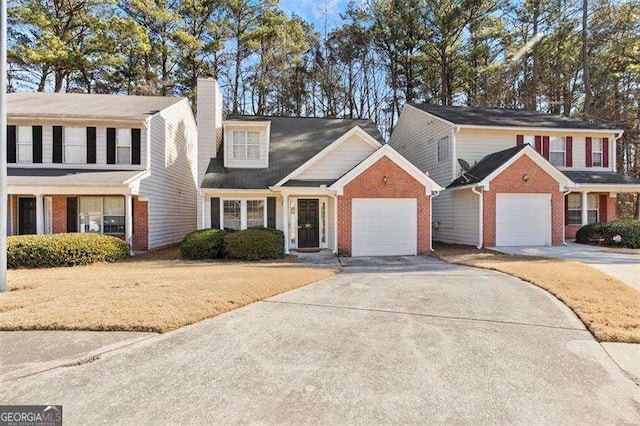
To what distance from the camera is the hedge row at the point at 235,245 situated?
12125mm

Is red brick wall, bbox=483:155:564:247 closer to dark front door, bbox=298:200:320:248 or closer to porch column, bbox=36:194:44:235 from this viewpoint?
dark front door, bbox=298:200:320:248

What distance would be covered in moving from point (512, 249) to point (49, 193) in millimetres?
18062

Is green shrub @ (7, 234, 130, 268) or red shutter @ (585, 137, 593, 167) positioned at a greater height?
red shutter @ (585, 137, 593, 167)

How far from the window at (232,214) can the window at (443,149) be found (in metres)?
10.8

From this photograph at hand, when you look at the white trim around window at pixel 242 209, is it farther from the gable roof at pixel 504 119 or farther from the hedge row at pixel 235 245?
the gable roof at pixel 504 119

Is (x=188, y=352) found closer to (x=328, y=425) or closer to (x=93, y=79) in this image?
(x=328, y=425)

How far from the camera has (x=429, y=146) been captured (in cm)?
1919

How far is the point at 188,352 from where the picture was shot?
4.17 m

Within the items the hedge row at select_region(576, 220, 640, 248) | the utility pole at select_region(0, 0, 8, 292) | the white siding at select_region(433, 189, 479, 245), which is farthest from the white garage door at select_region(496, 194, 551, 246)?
the utility pole at select_region(0, 0, 8, 292)

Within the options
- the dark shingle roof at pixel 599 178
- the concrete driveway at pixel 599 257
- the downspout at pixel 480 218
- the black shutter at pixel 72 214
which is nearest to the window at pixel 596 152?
the dark shingle roof at pixel 599 178

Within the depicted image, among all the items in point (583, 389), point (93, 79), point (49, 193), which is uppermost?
point (93, 79)

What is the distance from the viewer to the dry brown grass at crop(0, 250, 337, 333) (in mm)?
4977

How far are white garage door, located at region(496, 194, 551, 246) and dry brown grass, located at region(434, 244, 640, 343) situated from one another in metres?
3.14

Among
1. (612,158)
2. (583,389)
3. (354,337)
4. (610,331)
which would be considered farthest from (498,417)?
(612,158)
